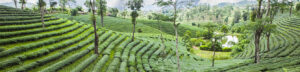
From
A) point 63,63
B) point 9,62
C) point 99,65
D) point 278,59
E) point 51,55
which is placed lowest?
point 99,65

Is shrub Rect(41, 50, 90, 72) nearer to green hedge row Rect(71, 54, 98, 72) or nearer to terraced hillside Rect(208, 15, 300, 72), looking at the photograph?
green hedge row Rect(71, 54, 98, 72)

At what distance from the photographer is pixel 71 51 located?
21.8 m

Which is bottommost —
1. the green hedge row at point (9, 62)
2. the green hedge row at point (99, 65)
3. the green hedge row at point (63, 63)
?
the green hedge row at point (99, 65)

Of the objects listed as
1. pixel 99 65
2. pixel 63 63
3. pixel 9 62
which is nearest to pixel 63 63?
pixel 63 63

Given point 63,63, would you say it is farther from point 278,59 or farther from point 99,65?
point 278,59

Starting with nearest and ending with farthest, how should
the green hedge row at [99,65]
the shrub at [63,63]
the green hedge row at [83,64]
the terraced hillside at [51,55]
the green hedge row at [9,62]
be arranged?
the green hedge row at [9,62] < the shrub at [63,63] < the terraced hillside at [51,55] < the green hedge row at [83,64] < the green hedge row at [99,65]

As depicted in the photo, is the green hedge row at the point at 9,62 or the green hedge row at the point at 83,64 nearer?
the green hedge row at the point at 9,62

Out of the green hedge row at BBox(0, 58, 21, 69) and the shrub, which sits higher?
the green hedge row at BBox(0, 58, 21, 69)

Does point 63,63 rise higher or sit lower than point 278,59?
higher

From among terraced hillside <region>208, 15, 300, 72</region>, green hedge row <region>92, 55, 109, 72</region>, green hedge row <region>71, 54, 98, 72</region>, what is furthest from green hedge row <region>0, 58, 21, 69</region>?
terraced hillside <region>208, 15, 300, 72</region>

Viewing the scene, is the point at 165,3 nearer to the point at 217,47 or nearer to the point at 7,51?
the point at 7,51

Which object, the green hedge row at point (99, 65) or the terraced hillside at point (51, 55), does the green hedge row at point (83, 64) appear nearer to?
the terraced hillside at point (51, 55)

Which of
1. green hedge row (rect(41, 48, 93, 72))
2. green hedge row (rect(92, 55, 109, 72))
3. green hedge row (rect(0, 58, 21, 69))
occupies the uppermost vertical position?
green hedge row (rect(0, 58, 21, 69))

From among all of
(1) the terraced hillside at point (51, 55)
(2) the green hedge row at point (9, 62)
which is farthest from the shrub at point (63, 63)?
(2) the green hedge row at point (9, 62)
